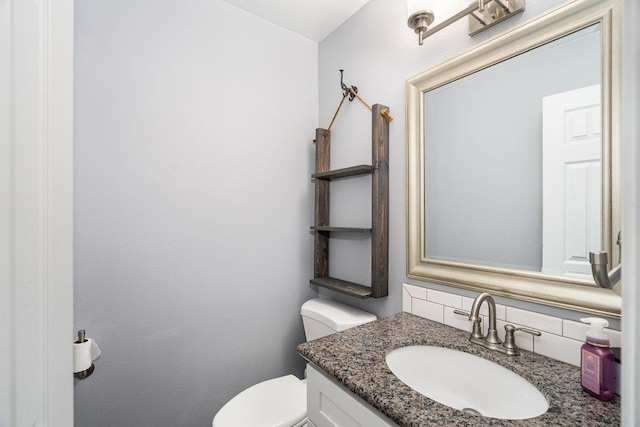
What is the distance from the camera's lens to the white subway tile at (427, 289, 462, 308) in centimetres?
105

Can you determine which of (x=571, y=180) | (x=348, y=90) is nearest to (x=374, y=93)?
(x=348, y=90)

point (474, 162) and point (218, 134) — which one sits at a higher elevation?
point (218, 134)

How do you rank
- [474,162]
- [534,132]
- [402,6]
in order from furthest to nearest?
1. [402,6]
2. [474,162]
3. [534,132]

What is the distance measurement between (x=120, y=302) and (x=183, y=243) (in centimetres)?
34

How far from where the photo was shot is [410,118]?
4.02ft

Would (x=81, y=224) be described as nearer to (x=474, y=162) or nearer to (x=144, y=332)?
(x=144, y=332)

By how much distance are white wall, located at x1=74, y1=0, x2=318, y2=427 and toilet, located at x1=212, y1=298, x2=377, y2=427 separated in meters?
0.23

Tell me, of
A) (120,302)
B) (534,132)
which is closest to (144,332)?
(120,302)

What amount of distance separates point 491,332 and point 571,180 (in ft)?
1.71

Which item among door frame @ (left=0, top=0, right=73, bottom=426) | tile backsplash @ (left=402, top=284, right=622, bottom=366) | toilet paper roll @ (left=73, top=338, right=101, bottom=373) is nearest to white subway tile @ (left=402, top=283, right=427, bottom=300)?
tile backsplash @ (left=402, top=284, right=622, bottom=366)

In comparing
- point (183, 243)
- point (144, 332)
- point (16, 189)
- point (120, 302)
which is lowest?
point (144, 332)

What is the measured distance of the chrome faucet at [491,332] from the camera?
0.86 metres

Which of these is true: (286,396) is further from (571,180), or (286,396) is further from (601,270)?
(571,180)

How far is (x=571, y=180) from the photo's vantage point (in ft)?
2.66
